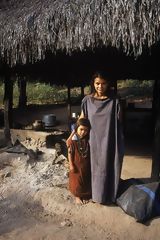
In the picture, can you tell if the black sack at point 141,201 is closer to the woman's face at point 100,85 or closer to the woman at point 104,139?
the woman at point 104,139

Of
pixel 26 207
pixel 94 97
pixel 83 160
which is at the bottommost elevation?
pixel 26 207

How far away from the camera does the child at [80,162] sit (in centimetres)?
428

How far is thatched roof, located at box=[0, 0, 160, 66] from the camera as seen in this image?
13.0 feet

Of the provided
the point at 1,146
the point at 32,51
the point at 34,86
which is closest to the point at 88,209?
the point at 32,51

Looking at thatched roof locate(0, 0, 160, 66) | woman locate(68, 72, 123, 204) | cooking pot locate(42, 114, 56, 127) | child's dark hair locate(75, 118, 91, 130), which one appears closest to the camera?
thatched roof locate(0, 0, 160, 66)

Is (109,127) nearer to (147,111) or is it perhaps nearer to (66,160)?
(66,160)

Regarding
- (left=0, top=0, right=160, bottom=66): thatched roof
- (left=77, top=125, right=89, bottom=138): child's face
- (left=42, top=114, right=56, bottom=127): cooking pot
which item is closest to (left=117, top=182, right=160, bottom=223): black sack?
(left=77, top=125, right=89, bottom=138): child's face

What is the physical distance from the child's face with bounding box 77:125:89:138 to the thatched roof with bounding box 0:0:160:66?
38.9 inches

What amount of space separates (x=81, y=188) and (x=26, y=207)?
2.84ft

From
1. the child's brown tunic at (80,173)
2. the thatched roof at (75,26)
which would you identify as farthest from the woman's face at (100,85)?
the child's brown tunic at (80,173)

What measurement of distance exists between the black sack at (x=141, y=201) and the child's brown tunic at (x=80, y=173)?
0.44 metres

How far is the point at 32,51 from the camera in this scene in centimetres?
511

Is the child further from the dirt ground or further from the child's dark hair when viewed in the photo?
the dirt ground

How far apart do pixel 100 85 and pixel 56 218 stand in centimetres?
168
